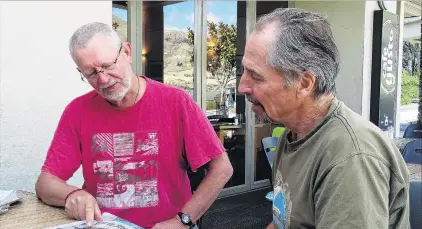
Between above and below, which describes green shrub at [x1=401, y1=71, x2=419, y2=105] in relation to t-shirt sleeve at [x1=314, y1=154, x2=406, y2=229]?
above

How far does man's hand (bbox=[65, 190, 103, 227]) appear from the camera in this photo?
149cm

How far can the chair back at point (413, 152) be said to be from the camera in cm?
394

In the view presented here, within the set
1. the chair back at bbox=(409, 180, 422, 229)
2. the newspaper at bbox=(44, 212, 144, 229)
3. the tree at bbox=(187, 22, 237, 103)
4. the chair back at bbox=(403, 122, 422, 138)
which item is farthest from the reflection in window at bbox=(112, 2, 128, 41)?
the chair back at bbox=(403, 122, 422, 138)

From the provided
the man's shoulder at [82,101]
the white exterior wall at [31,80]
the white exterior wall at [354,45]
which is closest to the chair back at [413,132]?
the white exterior wall at [354,45]

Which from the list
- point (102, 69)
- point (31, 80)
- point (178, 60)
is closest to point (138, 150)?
point (102, 69)

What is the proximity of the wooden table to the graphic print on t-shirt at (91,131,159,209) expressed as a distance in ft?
0.69

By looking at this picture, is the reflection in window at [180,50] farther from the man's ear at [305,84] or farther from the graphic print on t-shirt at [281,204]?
the man's ear at [305,84]

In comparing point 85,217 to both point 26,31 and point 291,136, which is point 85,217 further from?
point 26,31

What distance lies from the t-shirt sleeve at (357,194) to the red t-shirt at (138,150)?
0.90 m

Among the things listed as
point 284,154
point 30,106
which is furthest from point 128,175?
point 30,106

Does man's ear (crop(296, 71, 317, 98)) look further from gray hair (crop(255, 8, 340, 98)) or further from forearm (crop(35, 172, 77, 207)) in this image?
forearm (crop(35, 172, 77, 207))

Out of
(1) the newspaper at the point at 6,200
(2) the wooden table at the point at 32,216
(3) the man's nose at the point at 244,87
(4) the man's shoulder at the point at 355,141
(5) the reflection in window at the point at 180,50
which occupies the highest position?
(5) the reflection in window at the point at 180,50

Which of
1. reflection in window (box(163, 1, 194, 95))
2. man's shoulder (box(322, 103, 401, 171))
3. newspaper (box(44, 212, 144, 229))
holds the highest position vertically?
reflection in window (box(163, 1, 194, 95))

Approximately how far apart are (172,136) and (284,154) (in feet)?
2.20
